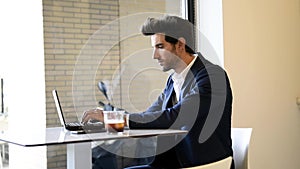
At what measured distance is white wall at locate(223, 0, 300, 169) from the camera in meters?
3.10

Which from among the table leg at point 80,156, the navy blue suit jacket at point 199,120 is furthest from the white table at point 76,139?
the navy blue suit jacket at point 199,120

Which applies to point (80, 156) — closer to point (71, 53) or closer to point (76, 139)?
point (76, 139)

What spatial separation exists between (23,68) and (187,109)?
50.7 inches

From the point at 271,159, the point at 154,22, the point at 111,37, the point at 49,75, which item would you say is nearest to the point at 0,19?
the point at 49,75

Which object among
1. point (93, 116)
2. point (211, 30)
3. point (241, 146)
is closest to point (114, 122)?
point (93, 116)

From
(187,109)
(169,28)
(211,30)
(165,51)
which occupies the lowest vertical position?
(187,109)

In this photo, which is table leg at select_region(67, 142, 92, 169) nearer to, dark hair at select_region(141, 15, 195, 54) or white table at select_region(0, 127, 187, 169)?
white table at select_region(0, 127, 187, 169)

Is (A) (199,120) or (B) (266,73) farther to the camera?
(B) (266,73)

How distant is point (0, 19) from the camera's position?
252 centimetres

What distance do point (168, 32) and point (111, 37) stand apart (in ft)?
3.06

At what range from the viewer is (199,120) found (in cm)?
197

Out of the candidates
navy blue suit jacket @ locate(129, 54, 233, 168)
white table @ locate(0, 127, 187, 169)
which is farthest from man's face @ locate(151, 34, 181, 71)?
white table @ locate(0, 127, 187, 169)

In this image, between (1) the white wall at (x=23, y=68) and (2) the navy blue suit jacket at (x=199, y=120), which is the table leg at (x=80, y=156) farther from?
(1) the white wall at (x=23, y=68)

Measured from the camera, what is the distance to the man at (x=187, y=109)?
192cm
